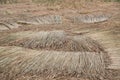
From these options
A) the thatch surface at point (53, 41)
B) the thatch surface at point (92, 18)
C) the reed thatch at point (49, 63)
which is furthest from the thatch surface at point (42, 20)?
the reed thatch at point (49, 63)

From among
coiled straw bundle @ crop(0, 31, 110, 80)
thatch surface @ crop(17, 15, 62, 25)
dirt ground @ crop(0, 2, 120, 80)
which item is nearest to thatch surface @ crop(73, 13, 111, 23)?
dirt ground @ crop(0, 2, 120, 80)

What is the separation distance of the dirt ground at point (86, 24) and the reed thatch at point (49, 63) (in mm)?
181

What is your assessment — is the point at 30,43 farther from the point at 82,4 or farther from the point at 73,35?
the point at 82,4

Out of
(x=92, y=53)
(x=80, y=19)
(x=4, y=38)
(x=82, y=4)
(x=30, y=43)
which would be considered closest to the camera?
(x=92, y=53)

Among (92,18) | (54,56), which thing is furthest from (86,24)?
(54,56)

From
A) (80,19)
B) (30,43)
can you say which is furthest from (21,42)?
(80,19)

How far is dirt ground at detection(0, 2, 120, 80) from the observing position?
4798mm

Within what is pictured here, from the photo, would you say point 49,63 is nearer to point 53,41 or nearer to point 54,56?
point 54,56

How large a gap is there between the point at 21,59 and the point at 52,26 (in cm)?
245

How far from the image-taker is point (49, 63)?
4.10 meters

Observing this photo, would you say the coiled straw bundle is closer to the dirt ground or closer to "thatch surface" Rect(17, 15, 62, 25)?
the dirt ground

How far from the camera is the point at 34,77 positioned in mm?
3773

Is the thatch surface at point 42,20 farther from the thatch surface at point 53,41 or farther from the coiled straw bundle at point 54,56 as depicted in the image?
the coiled straw bundle at point 54,56

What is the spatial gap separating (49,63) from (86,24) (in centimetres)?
272
